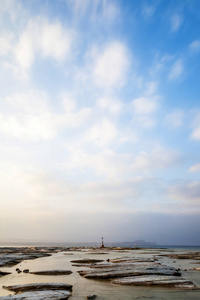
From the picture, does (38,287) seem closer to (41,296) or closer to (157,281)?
(41,296)

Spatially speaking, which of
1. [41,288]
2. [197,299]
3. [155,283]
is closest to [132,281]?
[155,283]

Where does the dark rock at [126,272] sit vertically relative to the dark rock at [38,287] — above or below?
above

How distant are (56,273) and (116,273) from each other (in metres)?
5.72

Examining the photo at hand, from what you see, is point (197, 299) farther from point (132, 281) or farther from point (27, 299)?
point (27, 299)

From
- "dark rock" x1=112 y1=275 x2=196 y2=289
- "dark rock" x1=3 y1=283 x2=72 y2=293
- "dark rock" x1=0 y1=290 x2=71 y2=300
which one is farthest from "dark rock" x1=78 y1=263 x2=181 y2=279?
"dark rock" x1=0 y1=290 x2=71 y2=300

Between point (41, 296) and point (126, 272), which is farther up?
point (126, 272)

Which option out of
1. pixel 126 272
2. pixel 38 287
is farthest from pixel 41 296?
pixel 126 272

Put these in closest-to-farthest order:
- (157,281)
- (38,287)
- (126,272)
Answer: (38,287) < (157,281) < (126,272)

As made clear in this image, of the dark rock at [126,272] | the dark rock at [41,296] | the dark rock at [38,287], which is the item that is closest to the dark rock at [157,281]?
the dark rock at [126,272]

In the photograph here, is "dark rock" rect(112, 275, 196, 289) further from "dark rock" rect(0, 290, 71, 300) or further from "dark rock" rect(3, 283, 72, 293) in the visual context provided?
"dark rock" rect(0, 290, 71, 300)

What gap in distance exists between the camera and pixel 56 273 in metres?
18.9

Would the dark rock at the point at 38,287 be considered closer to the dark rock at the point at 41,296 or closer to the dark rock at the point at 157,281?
the dark rock at the point at 41,296

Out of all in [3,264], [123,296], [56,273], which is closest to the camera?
[123,296]

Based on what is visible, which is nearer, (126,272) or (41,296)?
(41,296)
